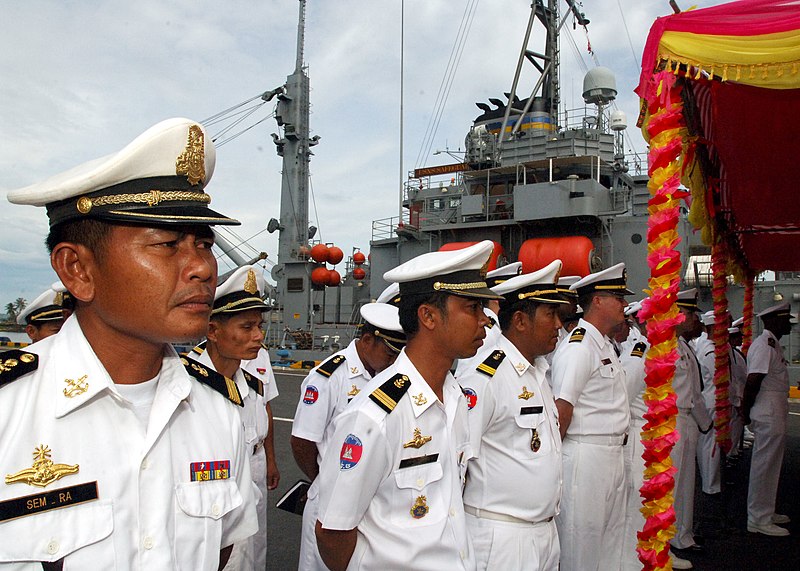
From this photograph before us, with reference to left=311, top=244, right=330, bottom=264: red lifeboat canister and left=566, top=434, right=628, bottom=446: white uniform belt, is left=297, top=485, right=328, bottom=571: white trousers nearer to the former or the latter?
left=566, top=434, right=628, bottom=446: white uniform belt

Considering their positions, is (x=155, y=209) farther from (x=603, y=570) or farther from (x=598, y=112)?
(x=598, y=112)

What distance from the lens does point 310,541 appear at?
327cm

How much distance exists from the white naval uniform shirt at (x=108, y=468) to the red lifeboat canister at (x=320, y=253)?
61.6 ft

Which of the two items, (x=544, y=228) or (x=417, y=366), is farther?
(x=544, y=228)

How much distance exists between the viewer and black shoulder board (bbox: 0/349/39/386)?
118cm

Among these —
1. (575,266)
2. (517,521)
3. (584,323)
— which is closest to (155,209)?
(517,521)

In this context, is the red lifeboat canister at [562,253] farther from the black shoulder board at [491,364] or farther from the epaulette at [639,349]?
the black shoulder board at [491,364]

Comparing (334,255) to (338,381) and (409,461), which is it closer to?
(338,381)

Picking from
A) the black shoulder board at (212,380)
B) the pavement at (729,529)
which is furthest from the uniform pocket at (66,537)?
the pavement at (729,529)

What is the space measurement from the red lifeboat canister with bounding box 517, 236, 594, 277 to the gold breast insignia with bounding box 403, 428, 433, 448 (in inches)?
508

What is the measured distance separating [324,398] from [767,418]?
16.0ft

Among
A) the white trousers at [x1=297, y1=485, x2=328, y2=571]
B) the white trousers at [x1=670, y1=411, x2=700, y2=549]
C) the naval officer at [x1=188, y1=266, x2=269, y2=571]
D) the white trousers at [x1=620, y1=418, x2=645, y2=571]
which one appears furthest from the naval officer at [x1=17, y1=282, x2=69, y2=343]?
the white trousers at [x1=670, y1=411, x2=700, y2=549]

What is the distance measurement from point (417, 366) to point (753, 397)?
5.42 m

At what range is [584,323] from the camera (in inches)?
162
